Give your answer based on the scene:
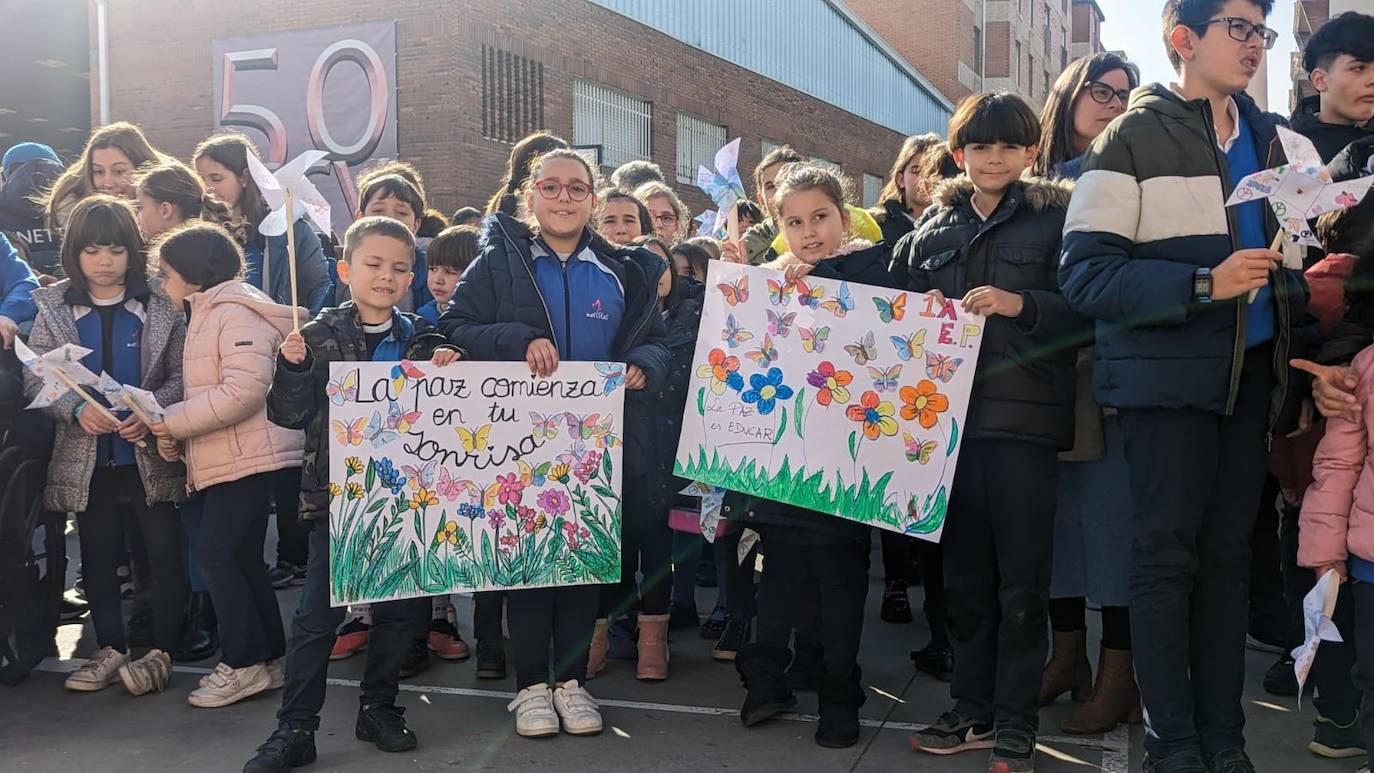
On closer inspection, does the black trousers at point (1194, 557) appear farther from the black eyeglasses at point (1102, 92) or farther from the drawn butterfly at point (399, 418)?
the drawn butterfly at point (399, 418)

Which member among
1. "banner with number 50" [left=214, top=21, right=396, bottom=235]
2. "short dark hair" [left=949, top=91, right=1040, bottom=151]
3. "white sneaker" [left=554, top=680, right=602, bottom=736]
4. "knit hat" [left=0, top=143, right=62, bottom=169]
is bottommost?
"white sneaker" [left=554, top=680, right=602, bottom=736]

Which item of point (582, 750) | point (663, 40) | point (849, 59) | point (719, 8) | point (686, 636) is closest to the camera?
point (582, 750)

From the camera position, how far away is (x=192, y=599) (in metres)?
5.20

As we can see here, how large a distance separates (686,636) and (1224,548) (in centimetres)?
266

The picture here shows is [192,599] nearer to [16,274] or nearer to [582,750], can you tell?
[16,274]

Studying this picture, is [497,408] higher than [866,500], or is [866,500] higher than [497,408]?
[497,408]

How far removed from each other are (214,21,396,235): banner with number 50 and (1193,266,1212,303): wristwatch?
16636 mm

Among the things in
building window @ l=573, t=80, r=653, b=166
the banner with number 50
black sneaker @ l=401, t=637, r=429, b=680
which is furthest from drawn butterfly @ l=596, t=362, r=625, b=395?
building window @ l=573, t=80, r=653, b=166

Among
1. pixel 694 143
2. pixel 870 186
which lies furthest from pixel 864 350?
pixel 870 186

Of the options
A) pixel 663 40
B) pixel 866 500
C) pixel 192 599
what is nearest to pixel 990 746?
pixel 866 500

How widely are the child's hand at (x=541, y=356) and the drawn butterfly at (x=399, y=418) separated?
409 millimetres

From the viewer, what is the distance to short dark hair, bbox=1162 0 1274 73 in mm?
3336

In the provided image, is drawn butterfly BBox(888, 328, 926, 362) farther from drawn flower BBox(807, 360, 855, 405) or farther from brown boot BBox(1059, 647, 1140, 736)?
brown boot BBox(1059, 647, 1140, 736)

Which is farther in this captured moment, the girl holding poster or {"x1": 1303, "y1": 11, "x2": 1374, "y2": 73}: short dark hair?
{"x1": 1303, "y1": 11, "x2": 1374, "y2": 73}: short dark hair
